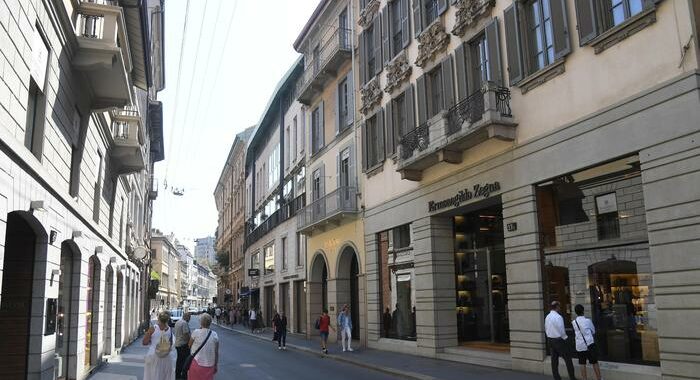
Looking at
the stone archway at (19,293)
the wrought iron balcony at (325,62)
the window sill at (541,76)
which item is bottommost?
the stone archway at (19,293)

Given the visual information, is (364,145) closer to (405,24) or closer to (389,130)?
(389,130)

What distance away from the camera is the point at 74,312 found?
14.0 m

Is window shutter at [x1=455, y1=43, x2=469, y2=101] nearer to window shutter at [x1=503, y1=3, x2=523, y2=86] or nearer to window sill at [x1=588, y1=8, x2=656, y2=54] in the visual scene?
window shutter at [x1=503, y1=3, x2=523, y2=86]

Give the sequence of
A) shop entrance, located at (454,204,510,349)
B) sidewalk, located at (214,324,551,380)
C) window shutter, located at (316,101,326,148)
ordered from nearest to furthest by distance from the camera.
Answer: sidewalk, located at (214,324,551,380) → shop entrance, located at (454,204,510,349) → window shutter, located at (316,101,326,148)

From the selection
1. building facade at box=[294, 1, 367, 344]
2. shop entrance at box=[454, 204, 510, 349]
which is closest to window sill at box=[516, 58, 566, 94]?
shop entrance at box=[454, 204, 510, 349]

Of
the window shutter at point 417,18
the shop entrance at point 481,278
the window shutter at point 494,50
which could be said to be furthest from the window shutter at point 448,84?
the shop entrance at point 481,278

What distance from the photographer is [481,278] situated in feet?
60.8

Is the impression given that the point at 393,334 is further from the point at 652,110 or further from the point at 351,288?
the point at 652,110

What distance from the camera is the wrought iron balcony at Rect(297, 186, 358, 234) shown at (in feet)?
82.9

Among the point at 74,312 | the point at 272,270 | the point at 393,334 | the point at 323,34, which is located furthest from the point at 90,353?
the point at 272,270

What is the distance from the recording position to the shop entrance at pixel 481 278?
1803 cm

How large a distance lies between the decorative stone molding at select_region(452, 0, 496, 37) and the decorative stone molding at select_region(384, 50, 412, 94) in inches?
135

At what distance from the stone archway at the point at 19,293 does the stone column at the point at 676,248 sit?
10.7 meters

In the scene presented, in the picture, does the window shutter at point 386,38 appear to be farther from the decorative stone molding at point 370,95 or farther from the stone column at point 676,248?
the stone column at point 676,248
